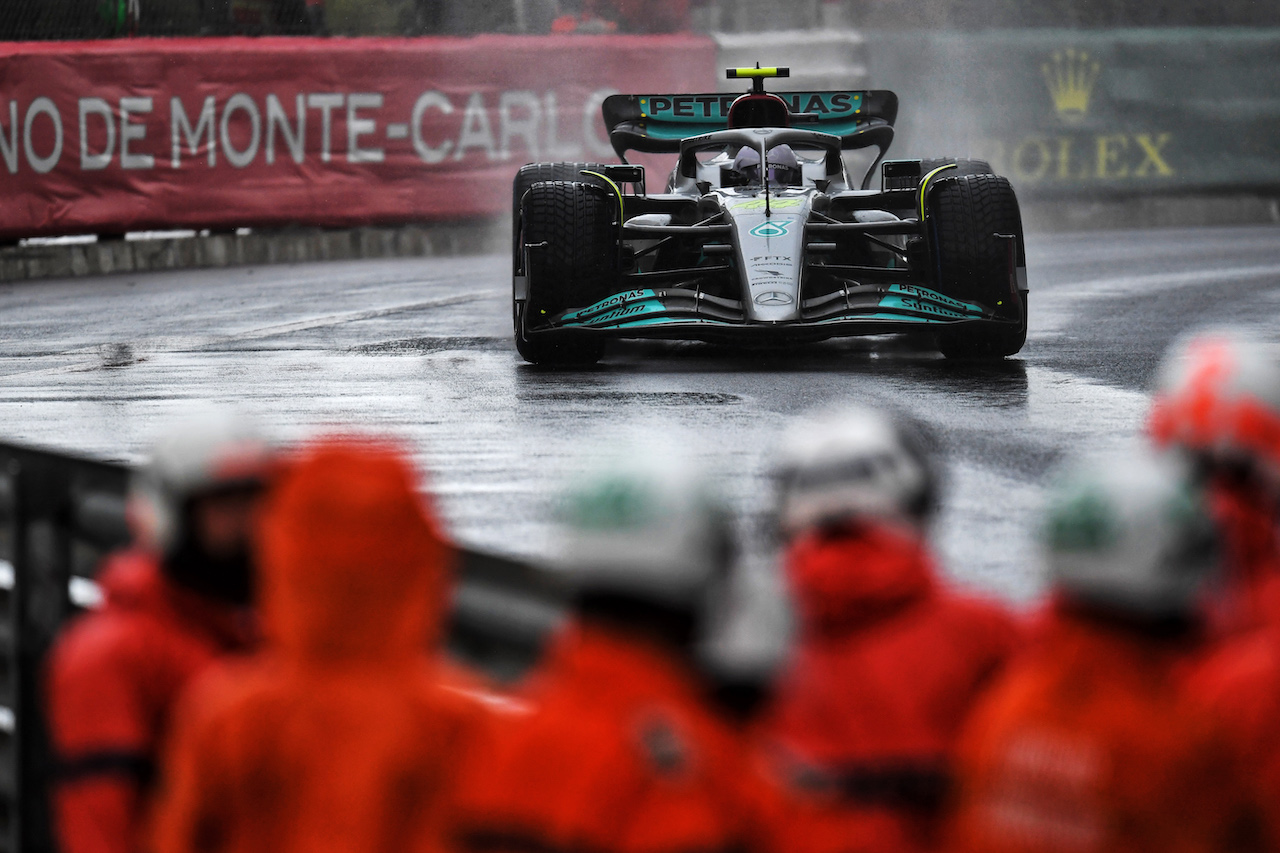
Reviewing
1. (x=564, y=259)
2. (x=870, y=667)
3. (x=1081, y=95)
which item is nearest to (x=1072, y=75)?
(x=1081, y=95)

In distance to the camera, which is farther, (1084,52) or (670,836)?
(1084,52)

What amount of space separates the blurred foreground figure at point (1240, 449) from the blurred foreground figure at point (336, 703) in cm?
106

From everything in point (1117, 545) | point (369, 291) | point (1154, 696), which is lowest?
point (369, 291)

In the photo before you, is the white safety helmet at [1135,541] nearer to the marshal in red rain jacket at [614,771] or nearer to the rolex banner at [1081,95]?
the marshal in red rain jacket at [614,771]

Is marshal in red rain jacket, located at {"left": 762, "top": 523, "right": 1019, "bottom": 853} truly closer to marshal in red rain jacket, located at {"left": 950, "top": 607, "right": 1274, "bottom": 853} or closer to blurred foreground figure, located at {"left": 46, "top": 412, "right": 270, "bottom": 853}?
marshal in red rain jacket, located at {"left": 950, "top": 607, "right": 1274, "bottom": 853}

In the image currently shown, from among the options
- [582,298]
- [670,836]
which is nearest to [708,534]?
[670,836]

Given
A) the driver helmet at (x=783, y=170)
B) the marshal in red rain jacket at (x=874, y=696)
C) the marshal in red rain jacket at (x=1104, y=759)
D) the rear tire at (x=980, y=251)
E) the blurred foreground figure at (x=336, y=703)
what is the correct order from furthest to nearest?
the driver helmet at (x=783, y=170)
the rear tire at (x=980, y=251)
the marshal in red rain jacket at (x=874, y=696)
the blurred foreground figure at (x=336, y=703)
the marshal in red rain jacket at (x=1104, y=759)

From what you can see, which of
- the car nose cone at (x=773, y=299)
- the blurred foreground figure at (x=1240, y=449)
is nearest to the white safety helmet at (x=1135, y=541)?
the blurred foreground figure at (x=1240, y=449)

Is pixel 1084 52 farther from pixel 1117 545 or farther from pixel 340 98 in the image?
pixel 1117 545

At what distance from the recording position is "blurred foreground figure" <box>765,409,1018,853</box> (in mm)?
2295

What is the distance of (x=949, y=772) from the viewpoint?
2326mm

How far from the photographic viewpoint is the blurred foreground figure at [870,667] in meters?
2.29

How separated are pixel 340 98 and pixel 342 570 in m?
20.7

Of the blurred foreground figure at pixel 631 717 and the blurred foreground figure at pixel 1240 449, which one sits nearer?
the blurred foreground figure at pixel 631 717
